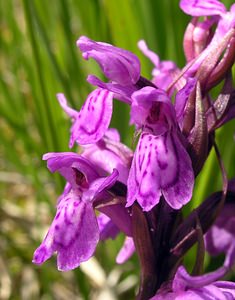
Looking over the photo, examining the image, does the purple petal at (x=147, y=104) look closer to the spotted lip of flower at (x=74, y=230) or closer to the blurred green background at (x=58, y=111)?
the spotted lip of flower at (x=74, y=230)

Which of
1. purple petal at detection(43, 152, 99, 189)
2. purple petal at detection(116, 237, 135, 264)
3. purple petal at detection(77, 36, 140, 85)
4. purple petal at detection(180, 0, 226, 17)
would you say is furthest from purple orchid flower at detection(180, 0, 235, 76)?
purple petal at detection(116, 237, 135, 264)

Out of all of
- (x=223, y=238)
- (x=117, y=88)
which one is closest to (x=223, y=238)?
(x=223, y=238)

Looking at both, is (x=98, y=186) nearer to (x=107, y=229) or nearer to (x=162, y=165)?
(x=162, y=165)

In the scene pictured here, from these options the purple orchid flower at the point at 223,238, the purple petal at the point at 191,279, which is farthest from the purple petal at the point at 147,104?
the purple orchid flower at the point at 223,238

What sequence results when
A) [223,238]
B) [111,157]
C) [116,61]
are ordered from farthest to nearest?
[223,238], [111,157], [116,61]

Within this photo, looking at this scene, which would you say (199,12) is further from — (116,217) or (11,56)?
(11,56)

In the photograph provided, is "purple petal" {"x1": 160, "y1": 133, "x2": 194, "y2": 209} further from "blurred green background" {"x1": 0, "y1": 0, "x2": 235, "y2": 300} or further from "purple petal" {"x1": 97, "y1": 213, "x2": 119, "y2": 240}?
"blurred green background" {"x1": 0, "y1": 0, "x2": 235, "y2": 300}
